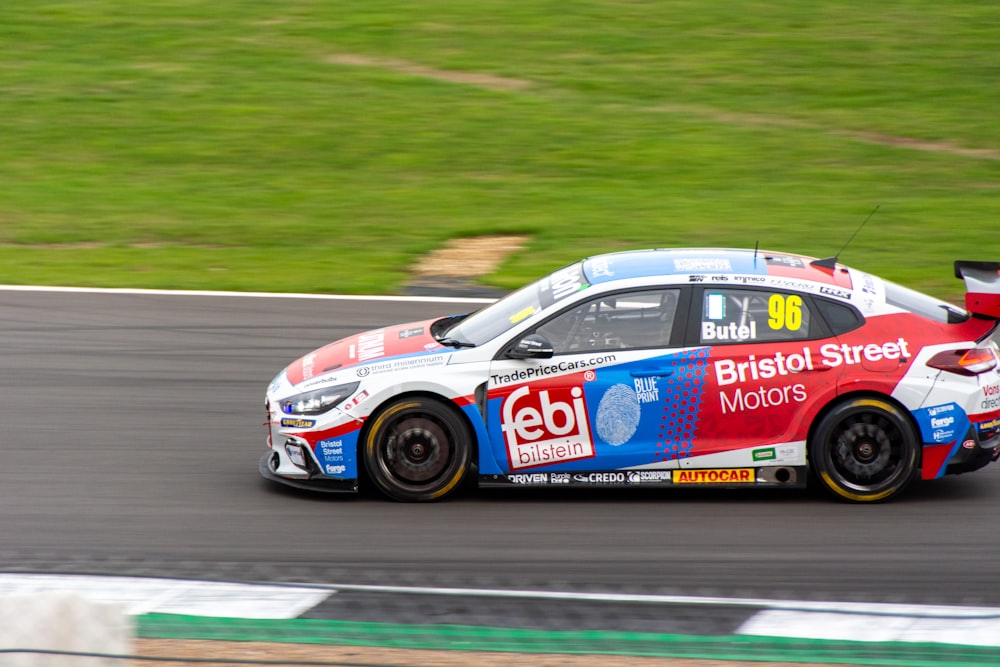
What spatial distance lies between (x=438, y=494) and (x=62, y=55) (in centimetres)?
1866

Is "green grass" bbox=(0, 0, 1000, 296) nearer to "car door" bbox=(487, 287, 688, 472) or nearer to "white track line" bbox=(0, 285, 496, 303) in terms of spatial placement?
"white track line" bbox=(0, 285, 496, 303)

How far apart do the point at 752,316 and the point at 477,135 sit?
Answer: 481 inches

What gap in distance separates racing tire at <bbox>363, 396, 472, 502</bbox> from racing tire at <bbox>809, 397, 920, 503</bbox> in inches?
83.6

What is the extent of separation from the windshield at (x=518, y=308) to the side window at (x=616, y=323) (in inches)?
7.3

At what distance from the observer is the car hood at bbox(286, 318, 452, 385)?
800 centimetres

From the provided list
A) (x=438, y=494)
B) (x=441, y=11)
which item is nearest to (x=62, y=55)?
(x=441, y=11)

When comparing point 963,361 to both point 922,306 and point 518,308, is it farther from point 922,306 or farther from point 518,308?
point 518,308

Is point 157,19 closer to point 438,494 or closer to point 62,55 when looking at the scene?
point 62,55

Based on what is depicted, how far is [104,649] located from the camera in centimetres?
423

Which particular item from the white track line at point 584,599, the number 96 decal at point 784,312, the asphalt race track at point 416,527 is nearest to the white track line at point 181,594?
the white track line at point 584,599

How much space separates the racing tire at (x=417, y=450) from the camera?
7762 millimetres

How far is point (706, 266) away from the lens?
7988 millimetres

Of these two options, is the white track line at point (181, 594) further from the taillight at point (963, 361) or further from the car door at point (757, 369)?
the taillight at point (963, 361)

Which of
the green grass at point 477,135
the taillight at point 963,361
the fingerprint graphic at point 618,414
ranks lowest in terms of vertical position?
the fingerprint graphic at point 618,414
